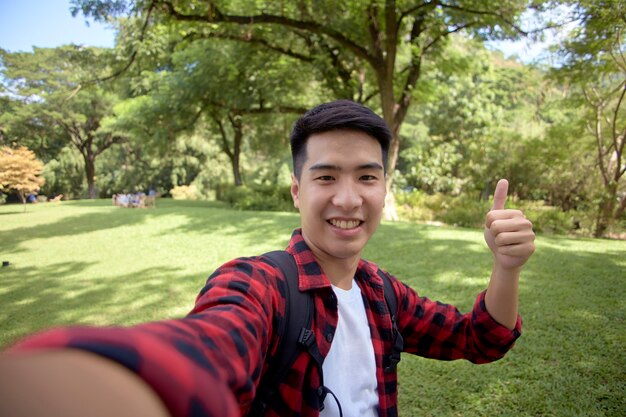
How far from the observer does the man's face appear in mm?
1319

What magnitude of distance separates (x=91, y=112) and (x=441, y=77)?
73.3 feet

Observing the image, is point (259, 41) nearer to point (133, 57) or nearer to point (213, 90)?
point (133, 57)

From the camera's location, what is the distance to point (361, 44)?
35.2ft

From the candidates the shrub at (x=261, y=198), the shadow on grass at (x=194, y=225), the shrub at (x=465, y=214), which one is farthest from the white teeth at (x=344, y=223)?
the shrub at (x=261, y=198)

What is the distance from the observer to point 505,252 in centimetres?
133

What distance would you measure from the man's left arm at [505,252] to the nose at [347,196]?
48cm

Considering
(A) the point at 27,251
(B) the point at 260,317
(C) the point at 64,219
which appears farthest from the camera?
(C) the point at 64,219

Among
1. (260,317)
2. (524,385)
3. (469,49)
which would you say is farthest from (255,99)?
(260,317)

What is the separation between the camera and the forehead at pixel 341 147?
1317 mm

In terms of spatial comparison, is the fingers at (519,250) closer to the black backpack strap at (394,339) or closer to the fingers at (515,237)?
the fingers at (515,237)

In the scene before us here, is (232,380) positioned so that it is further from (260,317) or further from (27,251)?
(27,251)

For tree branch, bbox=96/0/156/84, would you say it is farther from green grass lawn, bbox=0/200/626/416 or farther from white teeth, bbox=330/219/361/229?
white teeth, bbox=330/219/361/229

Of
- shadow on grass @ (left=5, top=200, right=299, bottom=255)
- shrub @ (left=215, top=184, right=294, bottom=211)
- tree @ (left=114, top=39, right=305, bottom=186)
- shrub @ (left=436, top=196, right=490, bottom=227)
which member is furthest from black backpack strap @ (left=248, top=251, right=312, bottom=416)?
shrub @ (left=215, top=184, right=294, bottom=211)

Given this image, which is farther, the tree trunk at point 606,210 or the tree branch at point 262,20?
the tree trunk at point 606,210
